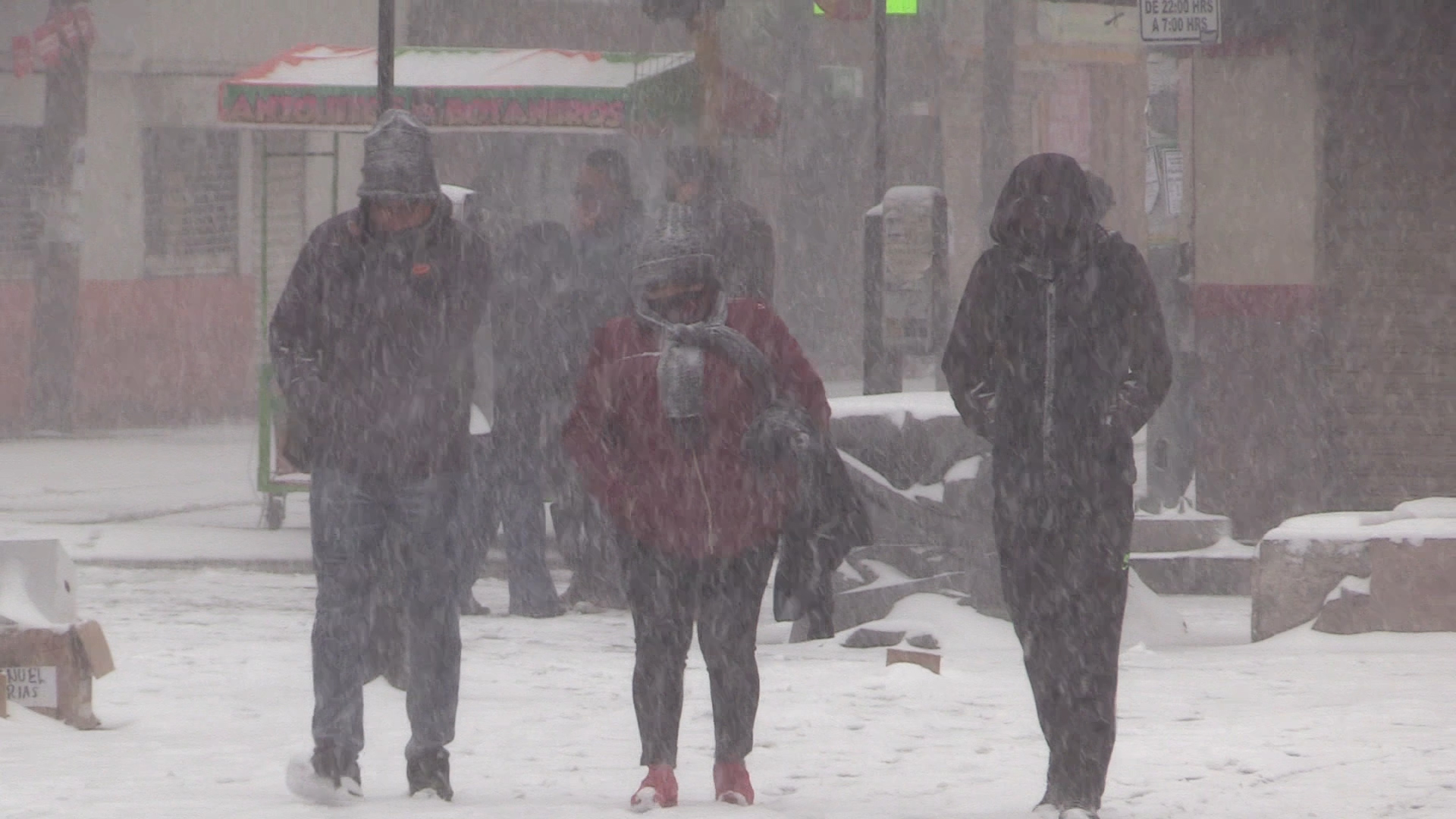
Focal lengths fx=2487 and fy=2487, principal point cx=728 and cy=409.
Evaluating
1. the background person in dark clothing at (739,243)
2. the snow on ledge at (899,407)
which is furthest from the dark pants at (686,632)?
the background person in dark clothing at (739,243)

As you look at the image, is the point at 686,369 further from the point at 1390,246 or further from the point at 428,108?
the point at 428,108

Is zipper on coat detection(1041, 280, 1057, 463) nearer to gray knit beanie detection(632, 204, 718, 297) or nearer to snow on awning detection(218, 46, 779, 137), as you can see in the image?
gray knit beanie detection(632, 204, 718, 297)

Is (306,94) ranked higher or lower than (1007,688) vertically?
higher

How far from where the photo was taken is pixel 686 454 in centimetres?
655

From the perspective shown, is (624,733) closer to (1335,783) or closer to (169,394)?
(1335,783)

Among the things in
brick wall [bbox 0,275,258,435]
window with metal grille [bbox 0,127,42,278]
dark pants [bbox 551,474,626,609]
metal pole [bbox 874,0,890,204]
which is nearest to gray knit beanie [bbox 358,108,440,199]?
dark pants [bbox 551,474,626,609]

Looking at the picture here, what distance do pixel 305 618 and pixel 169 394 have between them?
43.7ft

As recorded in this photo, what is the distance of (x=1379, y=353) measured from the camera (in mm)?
13180

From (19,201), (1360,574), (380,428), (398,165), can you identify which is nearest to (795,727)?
(380,428)

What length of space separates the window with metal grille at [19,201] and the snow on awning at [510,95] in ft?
26.8

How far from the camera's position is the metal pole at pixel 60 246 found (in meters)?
22.2

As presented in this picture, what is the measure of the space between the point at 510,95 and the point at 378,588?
8.23 m

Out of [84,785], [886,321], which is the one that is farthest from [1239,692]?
[886,321]

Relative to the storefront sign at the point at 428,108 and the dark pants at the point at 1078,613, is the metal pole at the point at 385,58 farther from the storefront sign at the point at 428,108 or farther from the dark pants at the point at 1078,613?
the dark pants at the point at 1078,613
